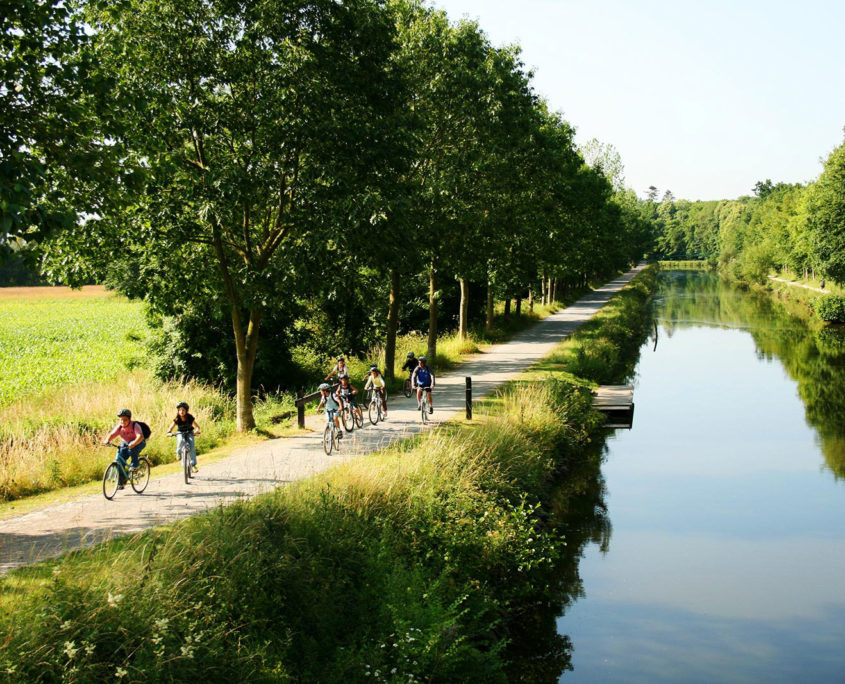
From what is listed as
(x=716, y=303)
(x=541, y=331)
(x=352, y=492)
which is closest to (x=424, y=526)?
(x=352, y=492)

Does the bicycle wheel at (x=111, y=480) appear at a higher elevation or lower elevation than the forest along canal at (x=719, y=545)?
higher

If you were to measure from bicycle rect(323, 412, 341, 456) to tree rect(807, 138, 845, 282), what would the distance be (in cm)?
4618

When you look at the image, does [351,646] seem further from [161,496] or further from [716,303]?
[716,303]

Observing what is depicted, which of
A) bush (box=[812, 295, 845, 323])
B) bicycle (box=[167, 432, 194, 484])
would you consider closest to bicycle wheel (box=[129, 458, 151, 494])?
bicycle (box=[167, 432, 194, 484])

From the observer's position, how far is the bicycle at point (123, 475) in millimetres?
11305

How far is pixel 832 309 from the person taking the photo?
1970 inches

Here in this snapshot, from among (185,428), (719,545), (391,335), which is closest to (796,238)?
(391,335)

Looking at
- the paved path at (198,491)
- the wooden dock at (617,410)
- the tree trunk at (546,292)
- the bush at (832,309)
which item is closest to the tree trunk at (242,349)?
the paved path at (198,491)

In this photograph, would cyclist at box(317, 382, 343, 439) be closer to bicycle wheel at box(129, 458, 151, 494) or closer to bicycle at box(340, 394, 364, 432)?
bicycle at box(340, 394, 364, 432)

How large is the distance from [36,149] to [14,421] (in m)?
8.77

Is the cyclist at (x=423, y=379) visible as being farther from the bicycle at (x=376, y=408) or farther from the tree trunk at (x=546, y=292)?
the tree trunk at (x=546, y=292)

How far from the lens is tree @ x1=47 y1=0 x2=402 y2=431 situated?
45.4 ft

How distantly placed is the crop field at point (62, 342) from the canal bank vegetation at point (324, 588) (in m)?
9.09

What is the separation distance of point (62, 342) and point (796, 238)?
200ft
